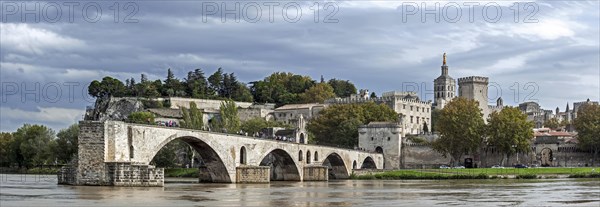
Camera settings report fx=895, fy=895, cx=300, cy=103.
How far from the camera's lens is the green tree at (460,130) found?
9729 cm

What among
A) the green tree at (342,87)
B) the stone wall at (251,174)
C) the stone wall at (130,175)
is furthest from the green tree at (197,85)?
the stone wall at (130,175)

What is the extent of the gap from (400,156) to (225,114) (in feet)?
69.5

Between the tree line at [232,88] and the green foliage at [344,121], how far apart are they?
3560cm

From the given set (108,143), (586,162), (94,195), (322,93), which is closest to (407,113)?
(322,93)

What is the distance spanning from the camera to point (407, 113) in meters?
136

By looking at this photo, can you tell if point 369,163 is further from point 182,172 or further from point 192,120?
point 182,172

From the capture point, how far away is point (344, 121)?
111m

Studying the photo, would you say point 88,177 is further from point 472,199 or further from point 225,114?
point 225,114

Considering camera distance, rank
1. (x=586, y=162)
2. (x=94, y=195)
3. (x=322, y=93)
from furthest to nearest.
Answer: (x=322, y=93), (x=586, y=162), (x=94, y=195)

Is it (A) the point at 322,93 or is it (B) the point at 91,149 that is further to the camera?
(A) the point at 322,93

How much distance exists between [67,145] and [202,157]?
29.5 meters

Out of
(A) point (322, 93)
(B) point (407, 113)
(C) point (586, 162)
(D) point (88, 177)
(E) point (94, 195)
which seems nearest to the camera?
(E) point (94, 195)

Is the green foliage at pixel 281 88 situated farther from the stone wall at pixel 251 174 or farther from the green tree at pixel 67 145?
the stone wall at pixel 251 174

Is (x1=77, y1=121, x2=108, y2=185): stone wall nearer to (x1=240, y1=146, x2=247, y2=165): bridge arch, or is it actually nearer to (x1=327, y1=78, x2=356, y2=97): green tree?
(x1=240, y1=146, x2=247, y2=165): bridge arch
